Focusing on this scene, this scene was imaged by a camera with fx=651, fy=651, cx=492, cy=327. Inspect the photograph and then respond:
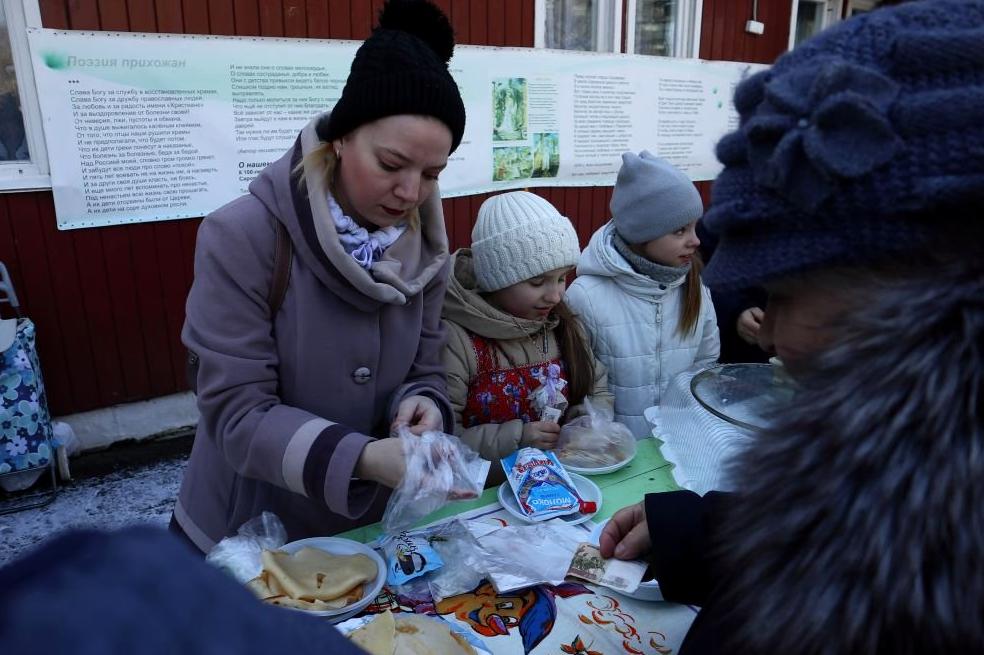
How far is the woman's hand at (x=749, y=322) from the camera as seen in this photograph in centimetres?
284

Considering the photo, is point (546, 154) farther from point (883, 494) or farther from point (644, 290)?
point (883, 494)

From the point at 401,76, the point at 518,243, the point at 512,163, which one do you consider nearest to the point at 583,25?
the point at 512,163

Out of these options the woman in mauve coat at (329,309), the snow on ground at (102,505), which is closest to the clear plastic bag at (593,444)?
the woman in mauve coat at (329,309)

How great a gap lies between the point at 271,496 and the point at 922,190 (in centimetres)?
157

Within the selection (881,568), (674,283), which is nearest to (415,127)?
(881,568)

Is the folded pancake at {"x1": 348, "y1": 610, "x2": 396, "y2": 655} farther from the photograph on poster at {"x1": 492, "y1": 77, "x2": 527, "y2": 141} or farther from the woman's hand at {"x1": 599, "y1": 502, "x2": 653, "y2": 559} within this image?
the photograph on poster at {"x1": 492, "y1": 77, "x2": 527, "y2": 141}

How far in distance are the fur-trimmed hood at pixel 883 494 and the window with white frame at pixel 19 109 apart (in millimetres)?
4273

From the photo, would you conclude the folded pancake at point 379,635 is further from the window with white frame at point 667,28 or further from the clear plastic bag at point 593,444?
the window with white frame at point 667,28

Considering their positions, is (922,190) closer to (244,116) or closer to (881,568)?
(881,568)

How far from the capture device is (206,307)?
4.92ft

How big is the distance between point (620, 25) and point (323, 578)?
579 cm

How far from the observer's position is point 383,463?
1420 mm

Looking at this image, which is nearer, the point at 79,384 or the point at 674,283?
the point at 674,283

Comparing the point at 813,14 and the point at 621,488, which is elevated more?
the point at 813,14
